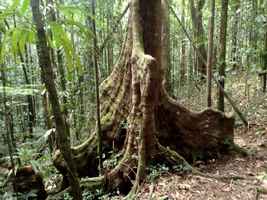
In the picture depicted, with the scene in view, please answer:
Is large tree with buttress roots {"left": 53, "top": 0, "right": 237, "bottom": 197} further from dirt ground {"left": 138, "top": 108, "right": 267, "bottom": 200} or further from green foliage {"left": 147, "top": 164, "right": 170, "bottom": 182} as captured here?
dirt ground {"left": 138, "top": 108, "right": 267, "bottom": 200}

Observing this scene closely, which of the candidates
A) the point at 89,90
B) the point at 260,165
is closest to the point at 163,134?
the point at 260,165

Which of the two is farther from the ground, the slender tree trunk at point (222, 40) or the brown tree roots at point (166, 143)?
the slender tree trunk at point (222, 40)

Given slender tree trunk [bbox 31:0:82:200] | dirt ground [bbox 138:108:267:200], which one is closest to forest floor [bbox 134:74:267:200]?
dirt ground [bbox 138:108:267:200]

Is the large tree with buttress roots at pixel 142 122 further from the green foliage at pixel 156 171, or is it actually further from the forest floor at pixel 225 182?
the forest floor at pixel 225 182

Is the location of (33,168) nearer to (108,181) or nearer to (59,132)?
(108,181)

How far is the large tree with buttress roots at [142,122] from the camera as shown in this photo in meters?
4.84

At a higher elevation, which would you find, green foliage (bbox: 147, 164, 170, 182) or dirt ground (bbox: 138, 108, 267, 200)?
green foliage (bbox: 147, 164, 170, 182)

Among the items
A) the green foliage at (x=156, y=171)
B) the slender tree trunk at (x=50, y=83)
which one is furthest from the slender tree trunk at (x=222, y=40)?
the slender tree trunk at (x=50, y=83)

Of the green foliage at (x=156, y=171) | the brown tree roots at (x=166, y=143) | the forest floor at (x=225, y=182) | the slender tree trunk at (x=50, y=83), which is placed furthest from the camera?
the brown tree roots at (x=166, y=143)

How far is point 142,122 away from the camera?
15.8 ft

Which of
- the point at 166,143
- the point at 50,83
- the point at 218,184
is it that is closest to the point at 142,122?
the point at 166,143

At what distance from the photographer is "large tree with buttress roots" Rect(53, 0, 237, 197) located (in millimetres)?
4836

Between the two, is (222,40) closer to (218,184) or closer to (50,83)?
(218,184)

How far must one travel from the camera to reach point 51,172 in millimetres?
7875
